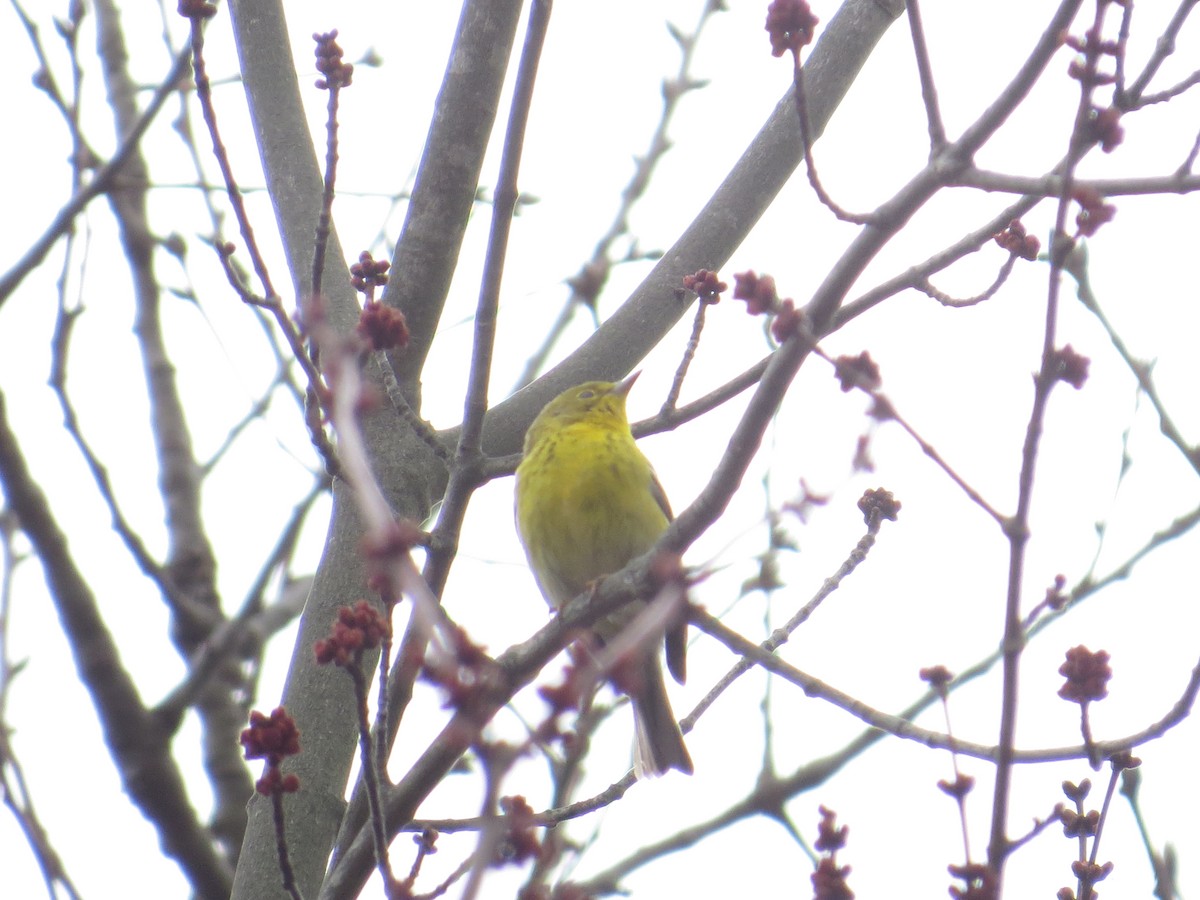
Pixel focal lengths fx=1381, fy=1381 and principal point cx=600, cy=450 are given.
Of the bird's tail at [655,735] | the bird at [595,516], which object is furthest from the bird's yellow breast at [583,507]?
the bird's tail at [655,735]

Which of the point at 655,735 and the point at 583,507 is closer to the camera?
the point at 583,507

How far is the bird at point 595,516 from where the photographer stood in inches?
215

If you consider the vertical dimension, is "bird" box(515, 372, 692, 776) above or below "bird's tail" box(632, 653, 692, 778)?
above

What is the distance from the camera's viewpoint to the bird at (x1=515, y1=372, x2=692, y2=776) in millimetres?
5457

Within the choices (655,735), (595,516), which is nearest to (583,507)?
(595,516)

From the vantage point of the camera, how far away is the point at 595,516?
545cm

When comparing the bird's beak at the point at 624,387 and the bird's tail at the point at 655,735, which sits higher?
the bird's beak at the point at 624,387

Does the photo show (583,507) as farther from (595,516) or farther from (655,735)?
(655,735)

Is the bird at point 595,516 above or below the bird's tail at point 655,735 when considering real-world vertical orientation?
above

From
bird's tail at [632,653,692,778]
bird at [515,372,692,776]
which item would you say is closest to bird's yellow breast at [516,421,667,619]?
bird at [515,372,692,776]

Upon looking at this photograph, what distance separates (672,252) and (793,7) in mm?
2368

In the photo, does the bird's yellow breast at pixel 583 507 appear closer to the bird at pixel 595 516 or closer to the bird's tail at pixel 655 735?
the bird at pixel 595 516

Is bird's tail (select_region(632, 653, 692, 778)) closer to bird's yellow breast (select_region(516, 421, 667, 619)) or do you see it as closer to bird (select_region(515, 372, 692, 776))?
bird (select_region(515, 372, 692, 776))

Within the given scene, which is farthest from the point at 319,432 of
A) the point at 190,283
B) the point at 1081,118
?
the point at 190,283
